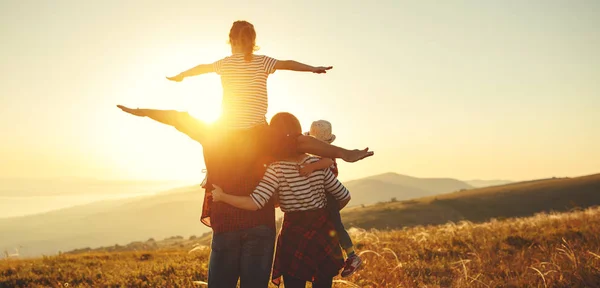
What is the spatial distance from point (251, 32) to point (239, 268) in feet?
7.68

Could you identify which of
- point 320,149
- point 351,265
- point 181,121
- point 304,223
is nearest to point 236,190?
point 181,121

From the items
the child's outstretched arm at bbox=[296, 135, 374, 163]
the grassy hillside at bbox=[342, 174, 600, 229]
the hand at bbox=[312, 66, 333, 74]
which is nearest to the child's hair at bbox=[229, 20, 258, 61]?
the hand at bbox=[312, 66, 333, 74]

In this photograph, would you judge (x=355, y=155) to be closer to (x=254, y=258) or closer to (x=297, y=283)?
(x=254, y=258)

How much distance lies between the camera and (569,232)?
1105 cm

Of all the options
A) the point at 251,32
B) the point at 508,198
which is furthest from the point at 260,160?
the point at 508,198

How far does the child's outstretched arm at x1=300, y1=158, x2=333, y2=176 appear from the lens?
462 centimetres

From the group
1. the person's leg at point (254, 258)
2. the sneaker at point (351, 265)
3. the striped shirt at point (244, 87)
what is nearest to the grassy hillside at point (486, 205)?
the sneaker at point (351, 265)

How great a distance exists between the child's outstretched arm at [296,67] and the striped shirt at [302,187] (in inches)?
38.1

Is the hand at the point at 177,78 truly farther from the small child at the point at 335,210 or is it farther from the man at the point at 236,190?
the small child at the point at 335,210

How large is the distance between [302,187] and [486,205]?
253ft

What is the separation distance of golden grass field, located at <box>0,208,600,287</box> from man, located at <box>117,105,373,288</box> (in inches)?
95.6

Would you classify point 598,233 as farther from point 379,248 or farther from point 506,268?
point 379,248

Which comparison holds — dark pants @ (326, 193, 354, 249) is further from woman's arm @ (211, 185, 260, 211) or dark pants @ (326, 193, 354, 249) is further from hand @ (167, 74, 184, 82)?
hand @ (167, 74, 184, 82)

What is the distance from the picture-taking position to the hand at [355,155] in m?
4.45
